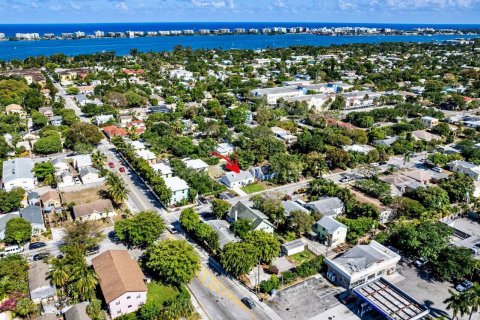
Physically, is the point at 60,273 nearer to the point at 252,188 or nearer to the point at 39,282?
the point at 39,282

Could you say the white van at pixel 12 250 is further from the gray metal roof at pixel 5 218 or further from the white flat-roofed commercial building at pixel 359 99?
the white flat-roofed commercial building at pixel 359 99

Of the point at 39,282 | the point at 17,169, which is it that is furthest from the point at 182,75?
the point at 39,282

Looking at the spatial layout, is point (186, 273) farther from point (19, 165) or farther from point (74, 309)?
point (19, 165)

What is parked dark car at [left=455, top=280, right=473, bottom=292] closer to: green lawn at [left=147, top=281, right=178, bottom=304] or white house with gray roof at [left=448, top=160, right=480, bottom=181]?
green lawn at [left=147, top=281, right=178, bottom=304]

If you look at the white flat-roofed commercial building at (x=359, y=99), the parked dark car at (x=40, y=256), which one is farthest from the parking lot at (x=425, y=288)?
the white flat-roofed commercial building at (x=359, y=99)

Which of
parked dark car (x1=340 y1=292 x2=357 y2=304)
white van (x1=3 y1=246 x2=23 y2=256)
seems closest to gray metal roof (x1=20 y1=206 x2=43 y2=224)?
white van (x1=3 y1=246 x2=23 y2=256)

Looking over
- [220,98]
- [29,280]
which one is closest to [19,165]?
[29,280]

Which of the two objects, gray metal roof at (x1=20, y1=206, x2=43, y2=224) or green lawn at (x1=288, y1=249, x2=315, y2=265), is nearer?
green lawn at (x1=288, y1=249, x2=315, y2=265)
